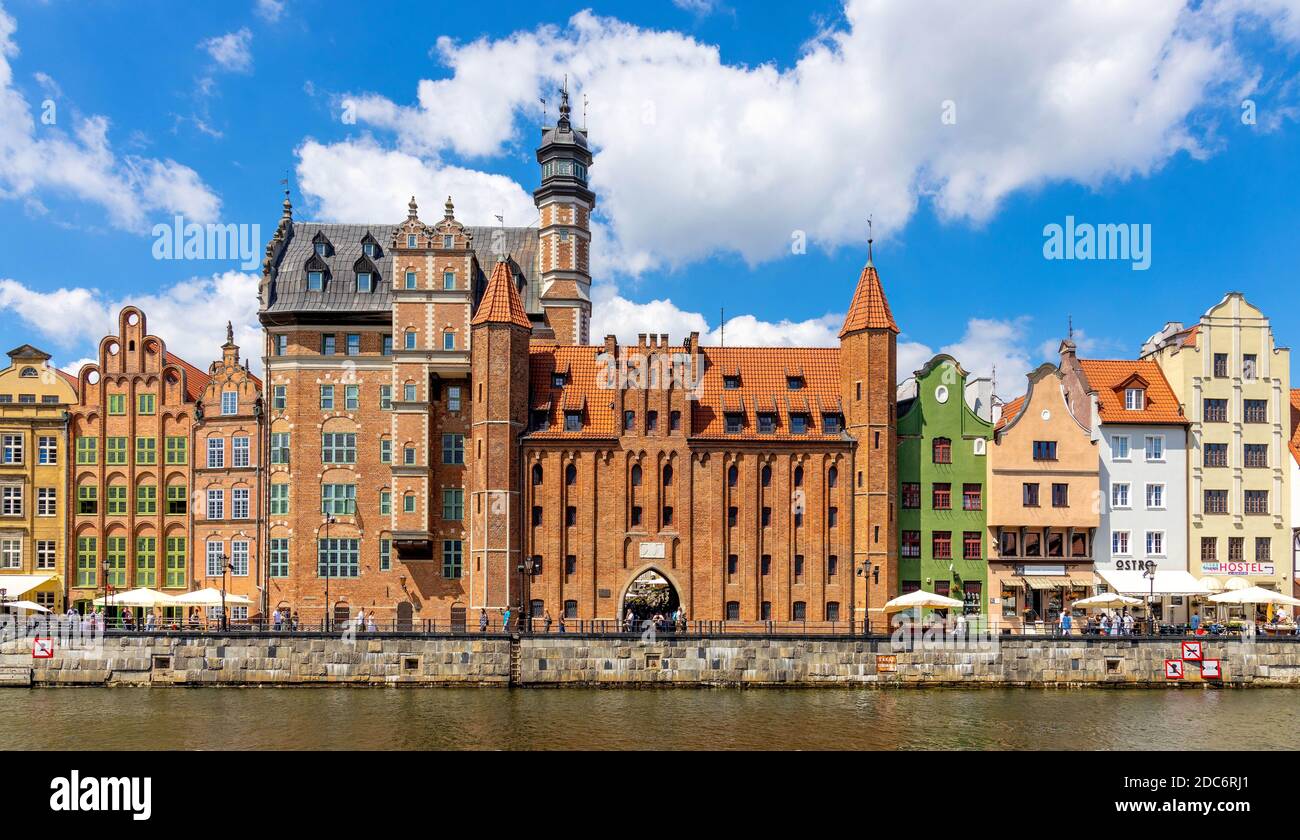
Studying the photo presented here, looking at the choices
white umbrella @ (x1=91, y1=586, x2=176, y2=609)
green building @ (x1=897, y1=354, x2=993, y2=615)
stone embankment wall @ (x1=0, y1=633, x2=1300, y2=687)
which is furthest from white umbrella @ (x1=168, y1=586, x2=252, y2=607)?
green building @ (x1=897, y1=354, x2=993, y2=615)

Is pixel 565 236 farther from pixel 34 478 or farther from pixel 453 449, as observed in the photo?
pixel 34 478

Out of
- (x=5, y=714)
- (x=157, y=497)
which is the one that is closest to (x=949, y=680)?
(x=5, y=714)

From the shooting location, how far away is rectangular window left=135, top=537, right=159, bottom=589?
5984cm

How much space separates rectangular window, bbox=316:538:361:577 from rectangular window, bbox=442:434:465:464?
695 centimetres

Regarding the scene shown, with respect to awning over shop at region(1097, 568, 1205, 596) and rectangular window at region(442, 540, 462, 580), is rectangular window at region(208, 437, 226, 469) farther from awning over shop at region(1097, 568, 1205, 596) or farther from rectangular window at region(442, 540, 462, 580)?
awning over shop at region(1097, 568, 1205, 596)

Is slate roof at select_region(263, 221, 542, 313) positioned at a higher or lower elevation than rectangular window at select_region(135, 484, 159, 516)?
higher

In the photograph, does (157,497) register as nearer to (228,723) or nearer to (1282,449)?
(228,723)

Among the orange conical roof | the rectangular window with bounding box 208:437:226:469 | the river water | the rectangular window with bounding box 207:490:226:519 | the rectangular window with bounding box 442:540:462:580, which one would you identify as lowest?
the river water

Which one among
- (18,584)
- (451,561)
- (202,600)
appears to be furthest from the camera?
(451,561)

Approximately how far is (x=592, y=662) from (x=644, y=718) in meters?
8.82

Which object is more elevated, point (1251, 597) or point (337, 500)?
point (337, 500)

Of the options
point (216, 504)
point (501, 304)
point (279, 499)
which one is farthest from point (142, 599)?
point (501, 304)

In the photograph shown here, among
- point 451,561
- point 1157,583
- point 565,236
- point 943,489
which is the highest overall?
point 565,236

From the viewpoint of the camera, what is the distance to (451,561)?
57.5 meters
